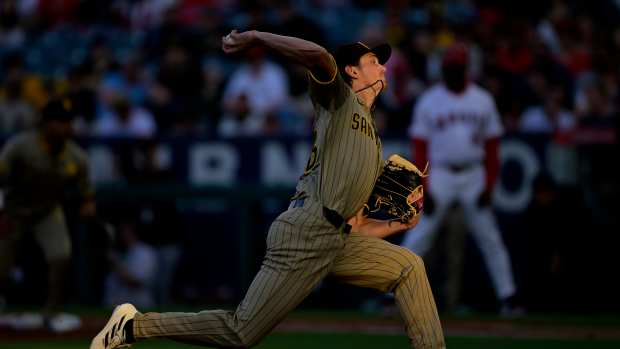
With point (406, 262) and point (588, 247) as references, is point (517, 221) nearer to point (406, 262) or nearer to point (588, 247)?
point (588, 247)

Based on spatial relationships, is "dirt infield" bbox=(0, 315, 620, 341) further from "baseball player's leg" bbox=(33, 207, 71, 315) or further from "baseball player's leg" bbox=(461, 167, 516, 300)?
"baseball player's leg" bbox=(461, 167, 516, 300)

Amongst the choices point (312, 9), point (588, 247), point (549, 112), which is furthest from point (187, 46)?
point (588, 247)

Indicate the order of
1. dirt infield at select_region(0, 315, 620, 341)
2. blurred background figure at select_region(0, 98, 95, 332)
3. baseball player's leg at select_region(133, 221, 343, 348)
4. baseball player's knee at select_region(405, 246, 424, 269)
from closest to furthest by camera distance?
1. baseball player's leg at select_region(133, 221, 343, 348)
2. baseball player's knee at select_region(405, 246, 424, 269)
3. dirt infield at select_region(0, 315, 620, 341)
4. blurred background figure at select_region(0, 98, 95, 332)

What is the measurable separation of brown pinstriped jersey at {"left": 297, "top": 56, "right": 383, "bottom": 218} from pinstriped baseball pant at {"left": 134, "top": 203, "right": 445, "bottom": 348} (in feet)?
0.38

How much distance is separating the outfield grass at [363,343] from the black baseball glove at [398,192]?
Result: 2228 millimetres

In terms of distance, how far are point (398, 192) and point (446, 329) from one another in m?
3.55

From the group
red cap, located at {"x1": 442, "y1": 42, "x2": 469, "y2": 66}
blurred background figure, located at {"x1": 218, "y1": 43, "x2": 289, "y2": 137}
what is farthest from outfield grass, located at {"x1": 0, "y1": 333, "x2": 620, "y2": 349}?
blurred background figure, located at {"x1": 218, "y1": 43, "x2": 289, "y2": 137}

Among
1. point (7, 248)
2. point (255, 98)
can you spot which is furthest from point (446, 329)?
point (255, 98)

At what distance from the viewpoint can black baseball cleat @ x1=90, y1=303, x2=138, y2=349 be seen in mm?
6168

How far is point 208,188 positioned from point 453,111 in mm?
2971

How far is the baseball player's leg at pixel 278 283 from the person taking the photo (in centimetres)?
586

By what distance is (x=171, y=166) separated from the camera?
13.1 m

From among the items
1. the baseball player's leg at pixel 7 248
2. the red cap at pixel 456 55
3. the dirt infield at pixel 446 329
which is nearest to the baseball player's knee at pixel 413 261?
the dirt infield at pixel 446 329

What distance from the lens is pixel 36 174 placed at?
995 cm
